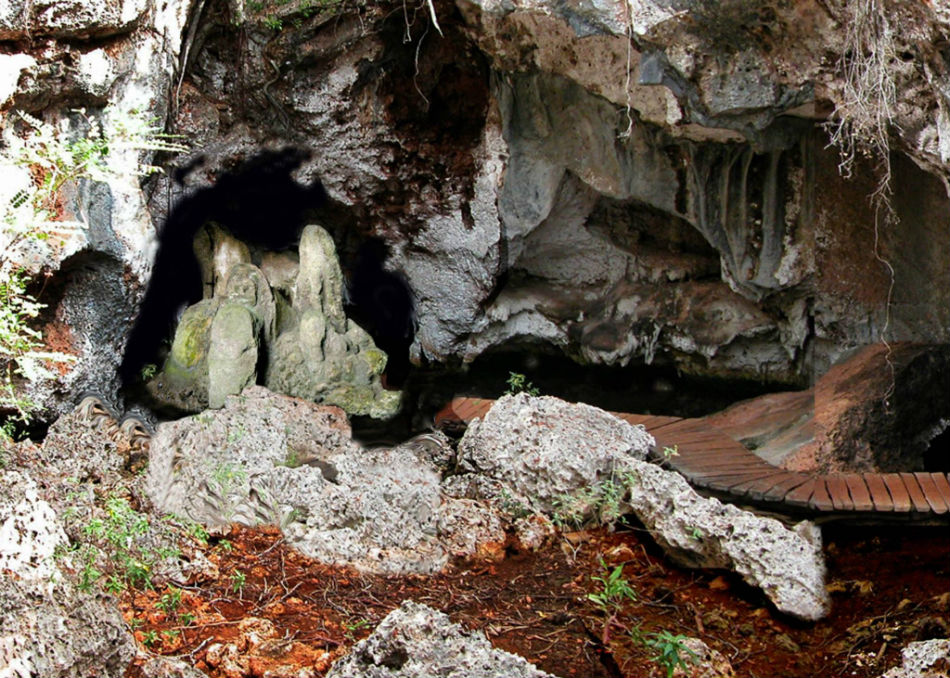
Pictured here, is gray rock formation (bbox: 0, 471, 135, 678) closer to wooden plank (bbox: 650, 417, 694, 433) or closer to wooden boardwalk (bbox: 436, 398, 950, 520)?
wooden boardwalk (bbox: 436, 398, 950, 520)

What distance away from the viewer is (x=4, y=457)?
380cm

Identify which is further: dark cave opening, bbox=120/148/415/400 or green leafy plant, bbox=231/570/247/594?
dark cave opening, bbox=120/148/415/400

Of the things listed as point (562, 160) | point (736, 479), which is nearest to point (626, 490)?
point (736, 479)

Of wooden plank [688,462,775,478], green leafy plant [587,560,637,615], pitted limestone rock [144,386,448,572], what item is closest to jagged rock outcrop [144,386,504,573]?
pitted limestone rock [144,386,448,572]

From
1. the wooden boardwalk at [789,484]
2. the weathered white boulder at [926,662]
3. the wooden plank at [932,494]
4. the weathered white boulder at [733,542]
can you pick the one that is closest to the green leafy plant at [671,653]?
the weathered white boulder at [733,542]

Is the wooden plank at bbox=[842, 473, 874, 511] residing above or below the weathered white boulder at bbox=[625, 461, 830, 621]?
above

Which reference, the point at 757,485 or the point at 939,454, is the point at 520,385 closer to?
the point at 757,485

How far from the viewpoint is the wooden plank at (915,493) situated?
531 centimetres

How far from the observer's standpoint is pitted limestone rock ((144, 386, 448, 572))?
4.84 m

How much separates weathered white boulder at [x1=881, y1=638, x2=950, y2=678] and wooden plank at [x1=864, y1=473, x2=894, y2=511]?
7.78 feet

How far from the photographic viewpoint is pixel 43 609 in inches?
107

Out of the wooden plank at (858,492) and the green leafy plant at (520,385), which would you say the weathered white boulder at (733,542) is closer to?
the wooden plank at (858,492)

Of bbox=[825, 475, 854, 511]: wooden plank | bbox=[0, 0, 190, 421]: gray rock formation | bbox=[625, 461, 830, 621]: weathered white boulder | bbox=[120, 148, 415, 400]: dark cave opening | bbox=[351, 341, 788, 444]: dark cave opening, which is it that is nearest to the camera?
bbox=[625, 461, 830, 621]: weathered white boulder

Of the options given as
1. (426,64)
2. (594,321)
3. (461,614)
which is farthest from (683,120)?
(461,614)
